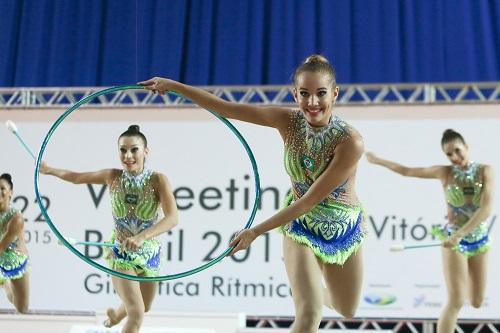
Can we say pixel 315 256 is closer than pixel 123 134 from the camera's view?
Yes

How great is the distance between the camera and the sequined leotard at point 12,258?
5.71m

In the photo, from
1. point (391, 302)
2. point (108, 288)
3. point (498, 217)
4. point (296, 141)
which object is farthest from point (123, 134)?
point (498, 217)

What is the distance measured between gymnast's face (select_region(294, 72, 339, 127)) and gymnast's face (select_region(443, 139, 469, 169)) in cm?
220

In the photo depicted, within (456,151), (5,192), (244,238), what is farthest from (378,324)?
(244,238)

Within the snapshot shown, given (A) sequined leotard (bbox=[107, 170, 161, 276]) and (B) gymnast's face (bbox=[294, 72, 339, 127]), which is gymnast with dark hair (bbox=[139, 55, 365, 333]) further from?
(A) sequined leotard (bbox=[107, 170, 161, 276])

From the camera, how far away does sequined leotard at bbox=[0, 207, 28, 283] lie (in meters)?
5.71

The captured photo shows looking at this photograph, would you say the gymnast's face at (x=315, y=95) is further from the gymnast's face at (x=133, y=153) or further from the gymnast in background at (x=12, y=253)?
the gymnast in background at (x=12, y=253)

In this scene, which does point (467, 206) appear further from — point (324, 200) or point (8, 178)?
point (8, 178)

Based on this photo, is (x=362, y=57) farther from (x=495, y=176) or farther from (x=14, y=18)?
(x=14, y=18)

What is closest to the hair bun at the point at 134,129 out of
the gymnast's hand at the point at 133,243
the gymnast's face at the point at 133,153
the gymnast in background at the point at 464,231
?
the gymnast's face at the point at 133,153

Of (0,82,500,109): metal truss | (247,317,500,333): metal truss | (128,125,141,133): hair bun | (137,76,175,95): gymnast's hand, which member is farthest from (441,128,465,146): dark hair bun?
(137,76,175,95): gymnast's hand

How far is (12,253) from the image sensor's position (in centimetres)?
575

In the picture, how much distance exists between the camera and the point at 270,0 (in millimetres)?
7219

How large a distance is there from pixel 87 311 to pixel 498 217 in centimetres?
273
